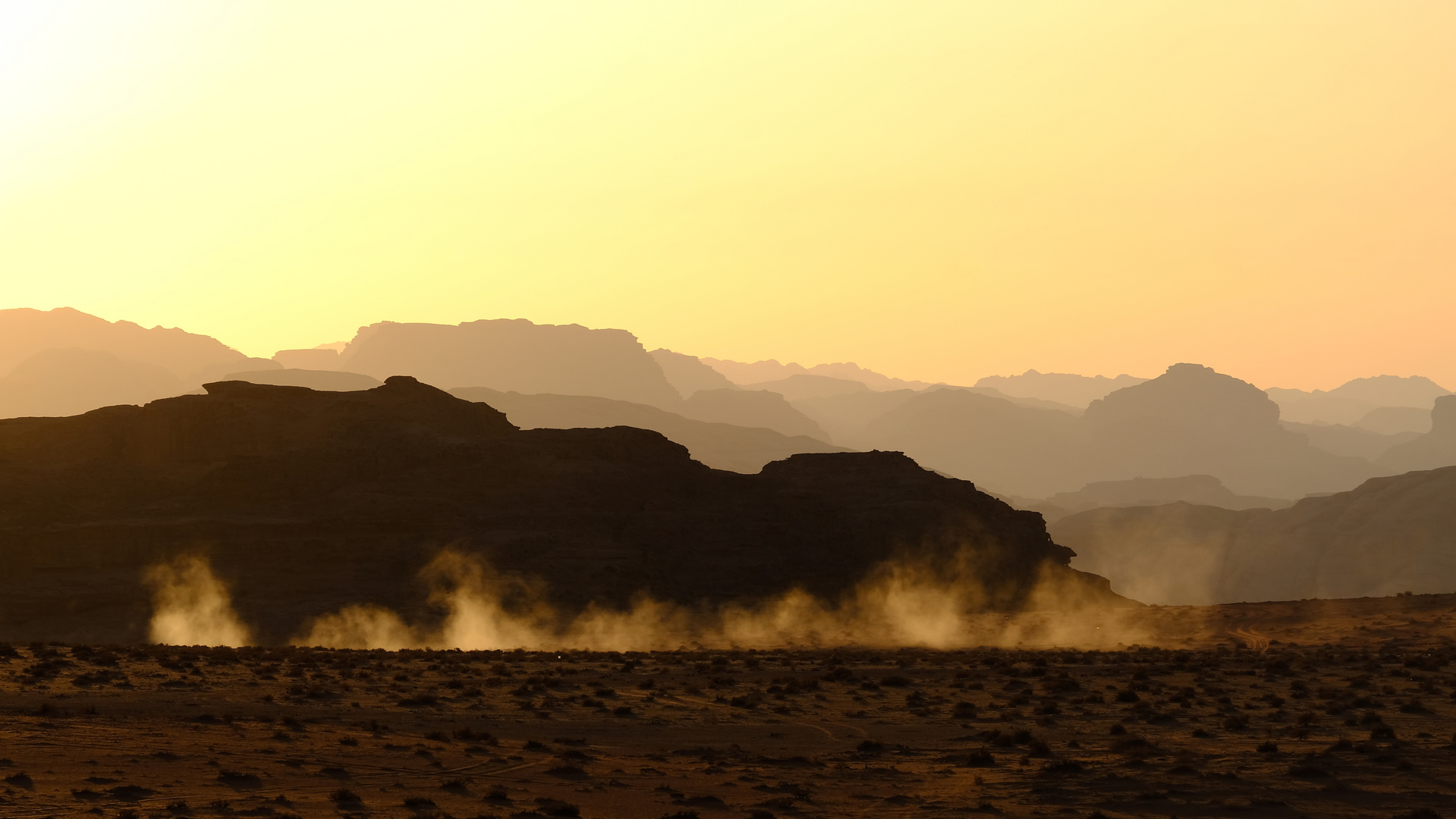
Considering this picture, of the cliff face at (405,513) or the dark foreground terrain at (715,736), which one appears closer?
the dark foreground terrain at (715,736)

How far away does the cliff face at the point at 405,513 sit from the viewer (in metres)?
91.3

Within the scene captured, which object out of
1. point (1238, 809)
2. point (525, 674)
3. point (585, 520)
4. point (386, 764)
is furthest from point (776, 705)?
point (585, 520)

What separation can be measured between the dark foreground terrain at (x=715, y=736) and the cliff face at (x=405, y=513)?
37.4 metres

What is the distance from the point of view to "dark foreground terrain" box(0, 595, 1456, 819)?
80.9ft

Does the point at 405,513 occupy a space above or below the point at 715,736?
above

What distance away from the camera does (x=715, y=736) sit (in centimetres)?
3428

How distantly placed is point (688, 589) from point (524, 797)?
6818cm

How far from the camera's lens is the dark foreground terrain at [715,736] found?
80.9 ft

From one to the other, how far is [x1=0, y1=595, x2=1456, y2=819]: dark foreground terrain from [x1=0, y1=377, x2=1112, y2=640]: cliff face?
37.4m

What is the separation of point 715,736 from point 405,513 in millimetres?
69066

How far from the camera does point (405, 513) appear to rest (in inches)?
3893

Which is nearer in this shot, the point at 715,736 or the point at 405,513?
the point at 715,736

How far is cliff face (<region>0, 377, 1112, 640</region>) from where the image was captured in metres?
91.3

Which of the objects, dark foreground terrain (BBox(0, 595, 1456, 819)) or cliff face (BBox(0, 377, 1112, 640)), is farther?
cliff face (BBox(0, 377, 1112, 640))
